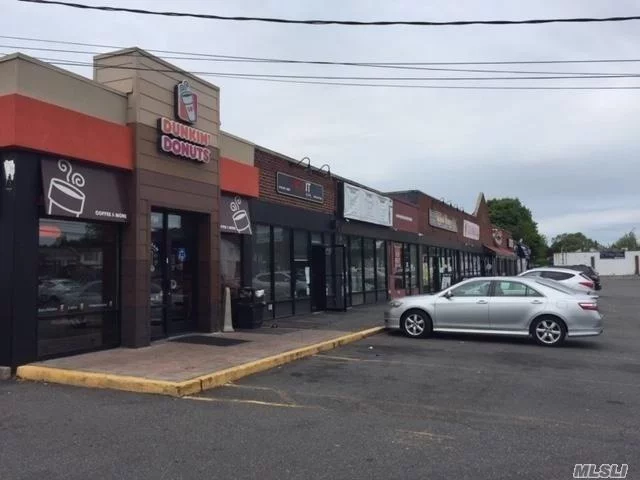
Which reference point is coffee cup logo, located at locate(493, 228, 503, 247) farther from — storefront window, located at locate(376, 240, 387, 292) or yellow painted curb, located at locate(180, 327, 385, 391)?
yellow painted curb, located at locate(180, 327, 385, 391)

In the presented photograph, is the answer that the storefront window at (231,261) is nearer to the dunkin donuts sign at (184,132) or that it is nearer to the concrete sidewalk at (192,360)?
the concrete sidewalk at (192,360)

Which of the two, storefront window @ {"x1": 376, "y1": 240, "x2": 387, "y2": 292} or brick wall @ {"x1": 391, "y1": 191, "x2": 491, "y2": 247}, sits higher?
brick wall @ {"x1": 391, "y1": 191, "x2": 491, "y2": 247}

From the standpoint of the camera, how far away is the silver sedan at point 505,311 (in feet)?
41.2

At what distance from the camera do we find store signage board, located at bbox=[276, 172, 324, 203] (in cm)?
1697

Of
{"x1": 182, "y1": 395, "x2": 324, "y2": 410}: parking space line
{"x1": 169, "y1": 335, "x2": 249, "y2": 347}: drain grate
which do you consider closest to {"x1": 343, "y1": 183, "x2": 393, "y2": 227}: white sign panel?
{"x1": 169, "y1": 335, "x2": 249, "y2": 347}: drain grate

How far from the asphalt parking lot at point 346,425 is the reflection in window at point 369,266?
499 inches

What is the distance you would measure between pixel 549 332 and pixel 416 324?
113 inches

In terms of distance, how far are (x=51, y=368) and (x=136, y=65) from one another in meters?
5.70

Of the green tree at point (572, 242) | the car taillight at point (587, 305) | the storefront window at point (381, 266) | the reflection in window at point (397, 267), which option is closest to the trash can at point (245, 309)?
the car taillight at point (587, 305)

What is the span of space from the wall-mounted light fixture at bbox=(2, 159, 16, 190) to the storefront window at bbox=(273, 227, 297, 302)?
8.24 meters

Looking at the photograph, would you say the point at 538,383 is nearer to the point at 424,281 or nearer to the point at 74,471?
the point at 74,471

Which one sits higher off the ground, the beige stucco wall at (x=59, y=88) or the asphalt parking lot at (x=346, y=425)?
the beige stucco wall at (x=59, y=88)

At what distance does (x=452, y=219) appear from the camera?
120ft

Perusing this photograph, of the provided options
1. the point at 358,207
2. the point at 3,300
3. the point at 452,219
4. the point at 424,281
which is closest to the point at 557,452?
the point at 3,300
